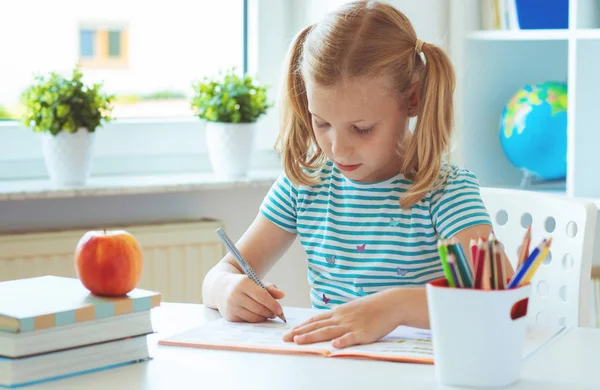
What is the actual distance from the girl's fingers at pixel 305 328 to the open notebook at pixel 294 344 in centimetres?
1

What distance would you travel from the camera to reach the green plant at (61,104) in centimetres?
212

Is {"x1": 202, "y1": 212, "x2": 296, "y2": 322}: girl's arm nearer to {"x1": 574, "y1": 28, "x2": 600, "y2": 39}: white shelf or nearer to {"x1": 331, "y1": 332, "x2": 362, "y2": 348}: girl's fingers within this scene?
{"x1": 331, "y1": 332, "x2": 362, "y2": 348}: girl's fingers

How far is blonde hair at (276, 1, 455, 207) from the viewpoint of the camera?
137 centimetres

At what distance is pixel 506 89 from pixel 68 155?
1.12 meters

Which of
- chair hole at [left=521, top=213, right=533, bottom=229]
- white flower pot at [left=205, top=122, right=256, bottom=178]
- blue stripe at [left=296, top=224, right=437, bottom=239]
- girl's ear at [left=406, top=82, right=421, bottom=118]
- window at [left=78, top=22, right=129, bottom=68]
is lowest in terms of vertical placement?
chair hole at [left=521, top=213, right=533, bottom=229]

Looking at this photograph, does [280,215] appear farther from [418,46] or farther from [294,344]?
[294,344]

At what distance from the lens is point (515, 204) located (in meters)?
1.58

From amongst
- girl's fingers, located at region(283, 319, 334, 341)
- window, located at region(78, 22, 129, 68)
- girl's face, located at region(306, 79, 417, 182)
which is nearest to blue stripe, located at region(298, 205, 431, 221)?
girl's face, located at region(306, 79, 417, 182)

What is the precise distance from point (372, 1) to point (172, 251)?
1.00 m

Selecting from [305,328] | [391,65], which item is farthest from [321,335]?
[391,65]

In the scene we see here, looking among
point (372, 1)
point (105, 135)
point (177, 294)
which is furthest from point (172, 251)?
point (372, 1)

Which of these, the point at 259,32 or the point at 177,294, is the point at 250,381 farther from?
the point at 259,32

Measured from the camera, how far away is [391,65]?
4.55 feet

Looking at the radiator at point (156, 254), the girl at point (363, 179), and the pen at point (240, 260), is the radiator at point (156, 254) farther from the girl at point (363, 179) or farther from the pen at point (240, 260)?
the pen at point (240, 260)
